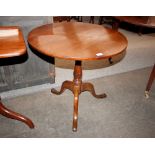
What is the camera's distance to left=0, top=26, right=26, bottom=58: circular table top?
1.31m

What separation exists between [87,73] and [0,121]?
1.35m

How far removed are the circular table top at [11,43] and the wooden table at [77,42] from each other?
0.11m

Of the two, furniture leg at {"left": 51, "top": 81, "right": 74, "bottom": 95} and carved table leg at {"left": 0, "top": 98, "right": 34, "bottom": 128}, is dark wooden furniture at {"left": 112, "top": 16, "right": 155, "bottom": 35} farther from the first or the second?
carved table leg at {"left": 0, "top": 98, "right": 34, "bottom": 128}

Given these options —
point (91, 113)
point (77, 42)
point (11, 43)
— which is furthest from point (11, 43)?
point (91, 113)

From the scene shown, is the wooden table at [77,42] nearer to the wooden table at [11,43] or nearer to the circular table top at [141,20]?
the wooden table at [11,43]

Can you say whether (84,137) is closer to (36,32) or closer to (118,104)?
(118,104)

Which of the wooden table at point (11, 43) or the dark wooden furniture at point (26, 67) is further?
the dark wooden furniture at point (26, 67)

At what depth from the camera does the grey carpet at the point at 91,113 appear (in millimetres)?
1880

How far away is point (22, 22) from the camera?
1.96 m

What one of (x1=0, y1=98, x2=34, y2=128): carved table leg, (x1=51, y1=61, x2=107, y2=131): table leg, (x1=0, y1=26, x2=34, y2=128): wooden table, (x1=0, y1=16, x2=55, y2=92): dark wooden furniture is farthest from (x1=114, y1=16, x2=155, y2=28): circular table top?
(x1=0, y1=98, x2=34, y2=128): carved table leg

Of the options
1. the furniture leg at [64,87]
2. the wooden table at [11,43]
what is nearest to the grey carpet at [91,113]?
the furniture leg at [64,87]
